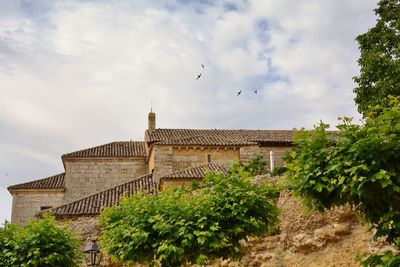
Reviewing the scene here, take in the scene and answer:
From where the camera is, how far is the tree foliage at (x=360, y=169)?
6.27 meters

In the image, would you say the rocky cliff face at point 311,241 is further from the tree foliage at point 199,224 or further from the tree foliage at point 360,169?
the tree foliage at point 360,169

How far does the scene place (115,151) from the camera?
3516cm

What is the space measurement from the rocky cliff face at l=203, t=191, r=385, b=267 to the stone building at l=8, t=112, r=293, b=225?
19.0m

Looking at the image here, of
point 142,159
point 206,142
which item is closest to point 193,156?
point 206,142

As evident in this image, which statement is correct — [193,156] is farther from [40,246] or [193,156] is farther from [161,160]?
[40,246]

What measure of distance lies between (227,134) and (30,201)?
12916 millimetres

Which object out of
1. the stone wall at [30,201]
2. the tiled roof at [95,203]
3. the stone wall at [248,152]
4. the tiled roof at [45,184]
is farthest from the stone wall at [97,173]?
the stone wall at [248,152]

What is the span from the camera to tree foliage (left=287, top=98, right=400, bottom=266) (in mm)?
6270

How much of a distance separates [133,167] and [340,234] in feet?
84.3

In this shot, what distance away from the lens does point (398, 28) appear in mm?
21828

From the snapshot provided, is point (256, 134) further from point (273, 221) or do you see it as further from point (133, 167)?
point (273, 221)

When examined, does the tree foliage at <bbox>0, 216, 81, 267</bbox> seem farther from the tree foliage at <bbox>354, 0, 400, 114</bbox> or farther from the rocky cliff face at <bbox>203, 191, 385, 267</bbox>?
the tree foliage at <bbox>354, 0, 400, 114</bbox>

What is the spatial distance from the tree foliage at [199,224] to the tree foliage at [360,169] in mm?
1954

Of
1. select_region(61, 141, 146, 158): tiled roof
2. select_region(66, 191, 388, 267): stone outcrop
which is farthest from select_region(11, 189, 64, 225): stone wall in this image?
select_region(66, 191, 388, 267): stone outcrop
